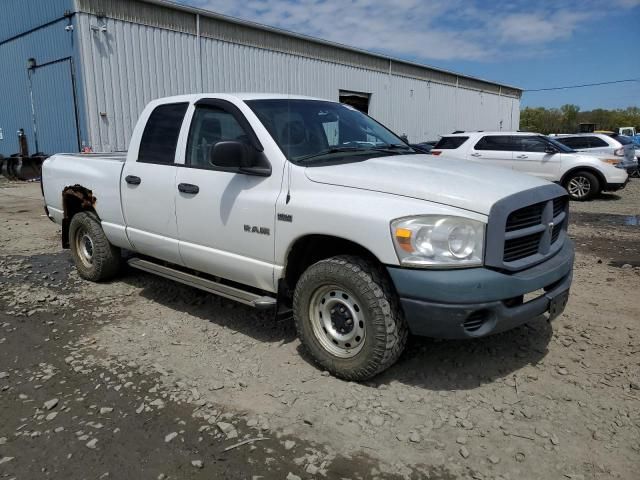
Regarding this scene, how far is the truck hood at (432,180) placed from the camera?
3.15 meters

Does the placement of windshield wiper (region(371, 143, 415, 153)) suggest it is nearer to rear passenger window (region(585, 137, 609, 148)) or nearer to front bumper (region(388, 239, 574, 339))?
front bumper (region(388, 239, 574, 339))

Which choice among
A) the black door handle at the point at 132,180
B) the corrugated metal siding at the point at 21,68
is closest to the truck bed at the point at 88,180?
the black door handle at the point at 132,180

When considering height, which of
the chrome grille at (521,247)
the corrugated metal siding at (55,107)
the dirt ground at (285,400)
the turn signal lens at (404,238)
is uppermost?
the corrugated metal siding at (55,107)

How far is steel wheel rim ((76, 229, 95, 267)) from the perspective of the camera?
5.90 meters

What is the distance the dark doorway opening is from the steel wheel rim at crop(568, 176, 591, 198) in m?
12.8

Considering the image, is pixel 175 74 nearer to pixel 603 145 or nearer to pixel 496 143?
pixel 496 143

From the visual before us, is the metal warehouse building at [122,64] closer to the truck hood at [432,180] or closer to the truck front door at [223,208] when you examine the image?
the truck front door at [223,208]

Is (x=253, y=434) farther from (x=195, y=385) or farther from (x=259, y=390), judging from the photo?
(x=195, y=385)

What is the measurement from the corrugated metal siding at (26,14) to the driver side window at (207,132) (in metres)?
12.8

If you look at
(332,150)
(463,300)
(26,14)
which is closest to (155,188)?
(332,150)

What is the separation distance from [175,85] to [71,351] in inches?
562

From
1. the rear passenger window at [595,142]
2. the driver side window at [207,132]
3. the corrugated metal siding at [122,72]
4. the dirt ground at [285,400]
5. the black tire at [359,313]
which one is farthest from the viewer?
the rear passenger window at [595,142]

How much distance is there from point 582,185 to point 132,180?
472 inches

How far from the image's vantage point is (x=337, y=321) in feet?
11.8
